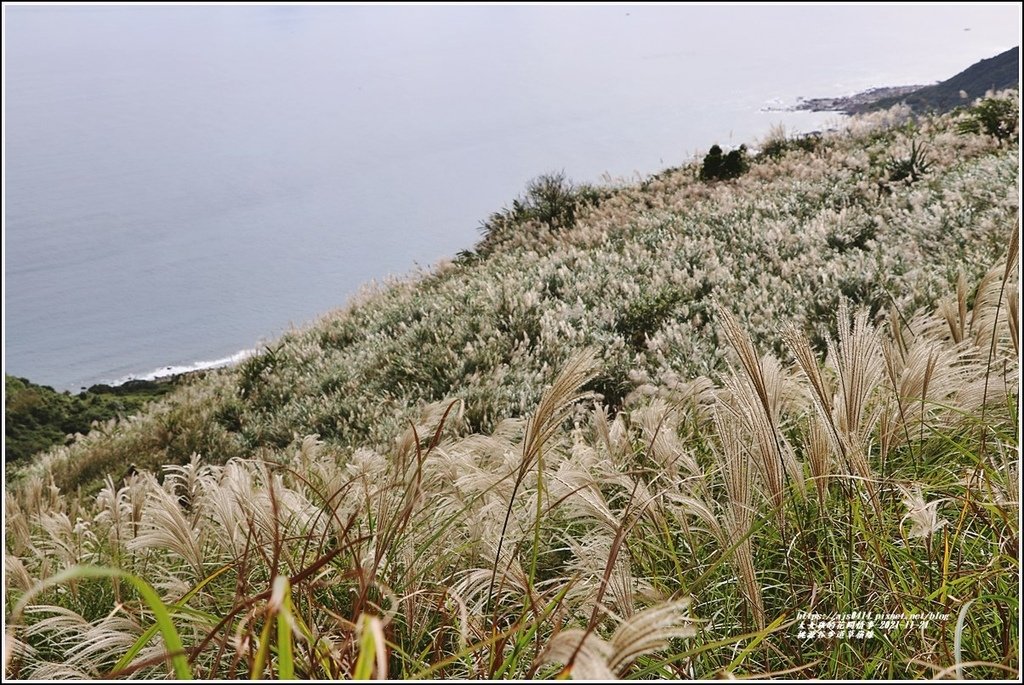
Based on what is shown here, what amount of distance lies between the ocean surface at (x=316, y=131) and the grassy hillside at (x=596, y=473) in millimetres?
309

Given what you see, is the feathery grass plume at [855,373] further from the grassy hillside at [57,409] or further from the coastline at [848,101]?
the grassy hillside at [57,409]

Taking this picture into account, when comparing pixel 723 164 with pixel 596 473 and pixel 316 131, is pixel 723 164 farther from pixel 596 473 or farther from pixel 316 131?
pixel 596 473

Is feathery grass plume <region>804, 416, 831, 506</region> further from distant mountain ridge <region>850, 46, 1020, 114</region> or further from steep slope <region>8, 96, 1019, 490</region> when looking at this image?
distant mountain ridge <region>850, 46, 1020, 114</region>

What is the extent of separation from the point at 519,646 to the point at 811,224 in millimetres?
4201

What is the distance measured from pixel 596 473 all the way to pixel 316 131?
172 cm

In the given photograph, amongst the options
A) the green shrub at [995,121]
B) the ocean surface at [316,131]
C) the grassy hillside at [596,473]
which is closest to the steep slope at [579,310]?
the grassy hillside at [596,473]

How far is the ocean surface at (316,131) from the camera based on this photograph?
2762mm

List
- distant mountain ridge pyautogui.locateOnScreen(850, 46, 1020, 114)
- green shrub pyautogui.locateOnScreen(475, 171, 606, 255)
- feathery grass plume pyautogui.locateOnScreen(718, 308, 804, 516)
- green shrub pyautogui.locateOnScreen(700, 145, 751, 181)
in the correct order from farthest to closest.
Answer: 1. green shrub pyautogui.locateOnScreen(700, 145, 751, 181)
2. green shrub pyautogui.locateOnScreen(475, 171, 606, 255)
3. distant mountain ridge pyautogui.locateOnScreen(850, 46, 1020, 114)
4. feathery grass plume pyautogui.locateOnScreen(718, 308, 804, 516)

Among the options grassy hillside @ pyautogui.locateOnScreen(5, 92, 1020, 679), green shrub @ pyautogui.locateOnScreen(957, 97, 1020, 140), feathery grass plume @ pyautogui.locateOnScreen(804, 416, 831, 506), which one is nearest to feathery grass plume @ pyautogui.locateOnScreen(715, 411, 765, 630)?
grassy hillside @ pyautogui.locateOnScreen(5, 92, 1020, 679)

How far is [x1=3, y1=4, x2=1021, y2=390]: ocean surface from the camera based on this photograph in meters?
2.76

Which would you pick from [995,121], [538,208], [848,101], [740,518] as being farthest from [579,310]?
[995,121]

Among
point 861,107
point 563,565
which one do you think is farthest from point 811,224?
point 563,565

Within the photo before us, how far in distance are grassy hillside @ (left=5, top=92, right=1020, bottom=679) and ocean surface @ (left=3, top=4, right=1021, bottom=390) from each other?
31 cm

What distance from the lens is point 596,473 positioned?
2320 millimetres
